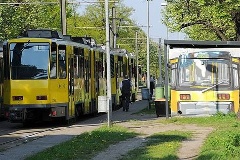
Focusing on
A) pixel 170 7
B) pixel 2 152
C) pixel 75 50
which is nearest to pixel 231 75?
pixel 75 50

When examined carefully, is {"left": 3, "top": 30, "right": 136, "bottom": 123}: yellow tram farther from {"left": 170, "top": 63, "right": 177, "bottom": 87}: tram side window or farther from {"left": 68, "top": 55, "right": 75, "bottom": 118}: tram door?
{"left": 170, "top": 63, "right": 177, "bottom": 87}: tram side window

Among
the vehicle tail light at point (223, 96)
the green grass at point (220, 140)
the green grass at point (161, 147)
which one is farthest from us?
the vehicle tail light at point (223, 96)

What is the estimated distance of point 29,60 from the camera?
88.2 ft

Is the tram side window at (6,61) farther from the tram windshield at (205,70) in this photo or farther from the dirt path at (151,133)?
the tram windshield at (205,70)

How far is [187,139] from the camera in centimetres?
2058

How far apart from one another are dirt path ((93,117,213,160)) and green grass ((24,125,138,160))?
1.07 feet

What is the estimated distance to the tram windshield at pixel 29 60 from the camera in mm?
26797

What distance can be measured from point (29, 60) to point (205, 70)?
279 inches

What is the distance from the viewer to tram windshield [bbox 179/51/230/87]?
95.1ft

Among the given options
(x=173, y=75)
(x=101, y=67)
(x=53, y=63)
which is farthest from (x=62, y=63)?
(x=101, y=67)

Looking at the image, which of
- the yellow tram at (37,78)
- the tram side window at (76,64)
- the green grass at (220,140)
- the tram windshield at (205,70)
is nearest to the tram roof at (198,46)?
the tram windshield at (205,70)

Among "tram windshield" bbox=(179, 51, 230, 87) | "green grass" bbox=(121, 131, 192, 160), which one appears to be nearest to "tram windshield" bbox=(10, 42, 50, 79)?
"tram windshield" bbox=(179, 51, 230, 87)

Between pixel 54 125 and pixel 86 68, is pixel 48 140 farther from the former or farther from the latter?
pixel 86 68

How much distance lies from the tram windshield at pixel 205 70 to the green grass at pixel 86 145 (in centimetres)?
616
